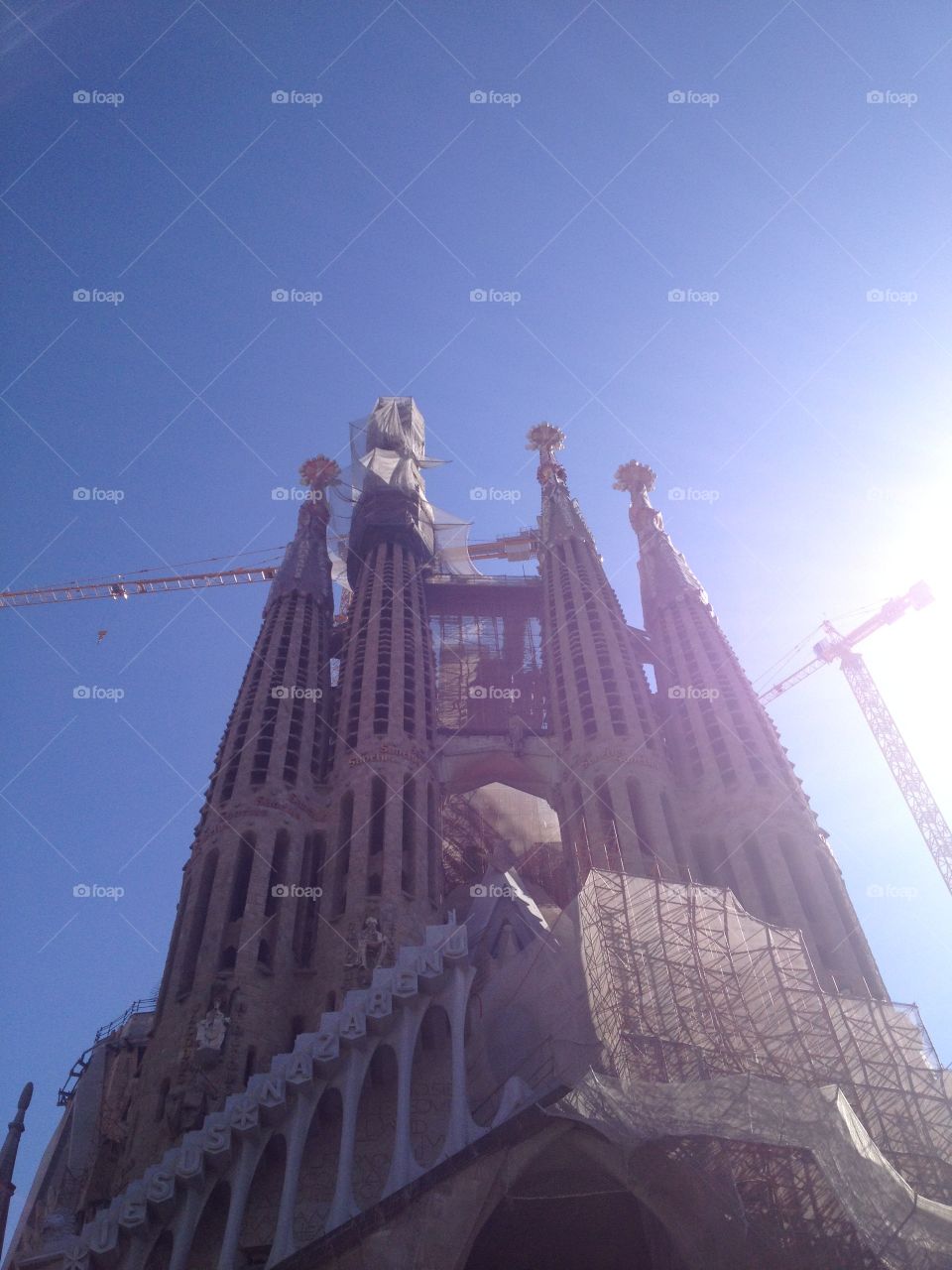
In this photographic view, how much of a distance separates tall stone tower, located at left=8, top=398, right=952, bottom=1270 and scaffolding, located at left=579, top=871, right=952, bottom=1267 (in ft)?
0.40

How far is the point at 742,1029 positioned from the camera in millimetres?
31047

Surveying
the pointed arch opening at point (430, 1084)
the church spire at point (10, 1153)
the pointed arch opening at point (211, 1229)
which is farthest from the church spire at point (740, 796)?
the church spire at point (10, 1153)

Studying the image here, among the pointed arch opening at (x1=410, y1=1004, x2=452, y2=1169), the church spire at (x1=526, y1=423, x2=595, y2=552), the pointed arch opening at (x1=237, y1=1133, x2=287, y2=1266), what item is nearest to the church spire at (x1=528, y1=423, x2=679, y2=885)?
the church spire at (x1=526, y1=423, x2=595, y2=552)

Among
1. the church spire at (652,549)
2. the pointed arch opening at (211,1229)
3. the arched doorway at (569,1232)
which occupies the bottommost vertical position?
the arched doorway at (569,1232)

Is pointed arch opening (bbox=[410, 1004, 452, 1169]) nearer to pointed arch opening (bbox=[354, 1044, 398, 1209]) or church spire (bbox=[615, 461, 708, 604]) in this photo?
pointed arch opening (bbox=[354, 1044, 398, 1209])

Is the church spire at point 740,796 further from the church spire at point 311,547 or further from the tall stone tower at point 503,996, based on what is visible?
the church spire at point 311,547

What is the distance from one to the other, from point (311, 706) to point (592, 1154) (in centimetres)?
3100

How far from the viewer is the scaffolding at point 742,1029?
2697cm

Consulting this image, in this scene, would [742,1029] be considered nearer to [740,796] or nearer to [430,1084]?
[430,1084]

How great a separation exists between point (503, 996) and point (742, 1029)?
8.91m

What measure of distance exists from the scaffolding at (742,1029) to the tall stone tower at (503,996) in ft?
0.40

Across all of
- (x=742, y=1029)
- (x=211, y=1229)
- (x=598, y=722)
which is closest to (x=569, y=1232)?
(x=742, y=1029)

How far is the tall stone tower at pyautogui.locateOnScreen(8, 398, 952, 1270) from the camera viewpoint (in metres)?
25.1

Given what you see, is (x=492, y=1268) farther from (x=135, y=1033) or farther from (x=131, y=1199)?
(x=135, y=1033)
